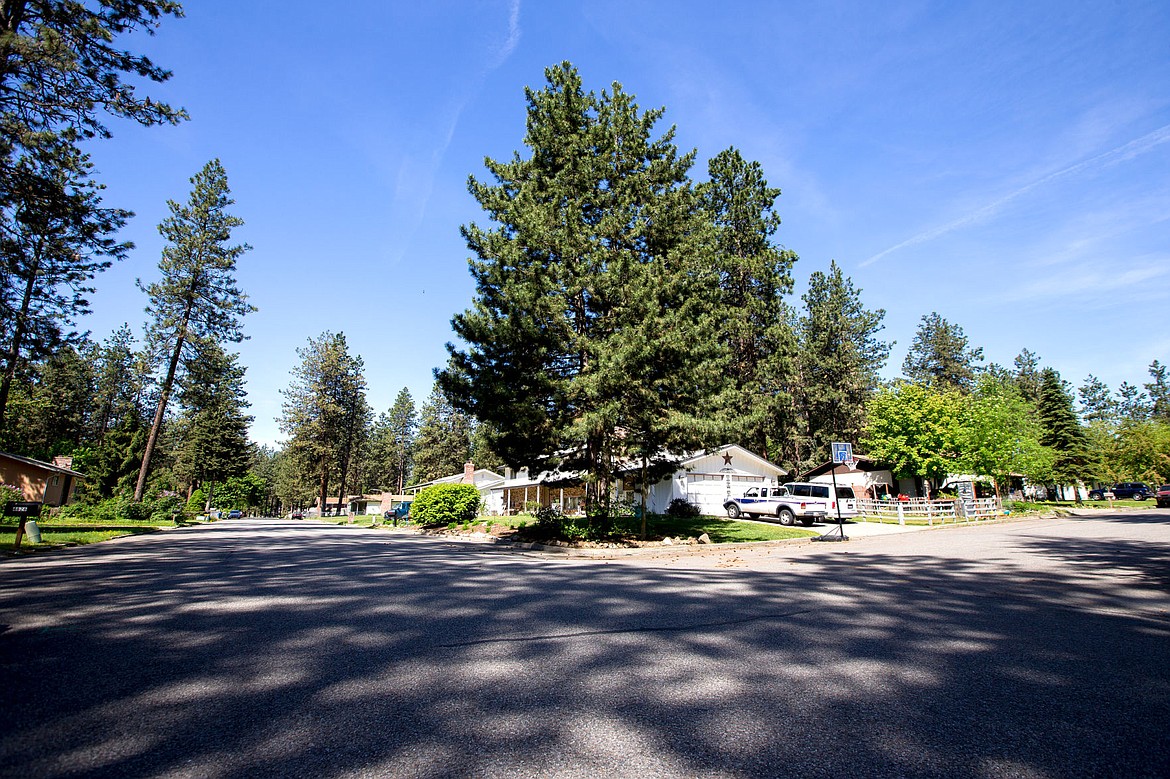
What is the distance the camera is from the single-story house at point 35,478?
3649 cm

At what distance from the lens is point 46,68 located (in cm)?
1087

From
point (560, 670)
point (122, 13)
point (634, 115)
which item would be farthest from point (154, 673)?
point (634, 115)

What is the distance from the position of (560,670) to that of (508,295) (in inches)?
514

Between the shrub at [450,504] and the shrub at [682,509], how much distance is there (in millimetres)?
10163

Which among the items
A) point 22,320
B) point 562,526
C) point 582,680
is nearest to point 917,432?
point 562,526

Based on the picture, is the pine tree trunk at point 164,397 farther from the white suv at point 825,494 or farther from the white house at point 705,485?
the white suv at point 825,494

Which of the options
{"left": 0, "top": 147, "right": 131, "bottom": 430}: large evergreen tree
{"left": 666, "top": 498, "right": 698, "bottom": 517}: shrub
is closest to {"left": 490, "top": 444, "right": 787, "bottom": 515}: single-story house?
{"left": 666, "top": 498, "right": 698, "bottom": 517}: shrub

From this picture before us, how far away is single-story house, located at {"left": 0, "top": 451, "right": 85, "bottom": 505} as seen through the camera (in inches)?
1437

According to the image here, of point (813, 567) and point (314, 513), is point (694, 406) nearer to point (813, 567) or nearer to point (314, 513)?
point (813, 567)

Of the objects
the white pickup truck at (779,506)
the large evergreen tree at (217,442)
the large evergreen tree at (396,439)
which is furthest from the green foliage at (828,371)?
the large evergreen tree at (396,439)

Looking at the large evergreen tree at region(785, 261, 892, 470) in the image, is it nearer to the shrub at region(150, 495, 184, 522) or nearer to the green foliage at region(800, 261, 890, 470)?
the green foliage at region(800, 261, 890, 470)

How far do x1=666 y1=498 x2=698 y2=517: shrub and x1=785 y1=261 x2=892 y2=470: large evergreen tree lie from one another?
64.3ft

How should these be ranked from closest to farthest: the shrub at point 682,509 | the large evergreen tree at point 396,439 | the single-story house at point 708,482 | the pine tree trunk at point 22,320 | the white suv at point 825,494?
1. the pine tree trunk at point 22,320
2. the white suv at point 825,494
3. the shrub at point 682,509
4. the single-story house at point 708,482
5. the large evergreen tree at point 396,439

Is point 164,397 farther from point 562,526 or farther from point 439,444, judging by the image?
point 439,444
